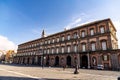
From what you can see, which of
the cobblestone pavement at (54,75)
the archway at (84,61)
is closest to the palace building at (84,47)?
the archway at (84,61)

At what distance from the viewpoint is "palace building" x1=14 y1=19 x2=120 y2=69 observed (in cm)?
3072

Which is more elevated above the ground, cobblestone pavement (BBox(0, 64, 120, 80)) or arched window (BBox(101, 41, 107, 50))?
arched window (BBox(101, 41, 107, 50))

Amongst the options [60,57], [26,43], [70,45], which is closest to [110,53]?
[70,45]

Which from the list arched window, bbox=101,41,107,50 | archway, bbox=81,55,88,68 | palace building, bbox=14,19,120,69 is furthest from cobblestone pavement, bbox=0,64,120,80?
archway, bbox=81,55,88,68

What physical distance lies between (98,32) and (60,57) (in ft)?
53.1

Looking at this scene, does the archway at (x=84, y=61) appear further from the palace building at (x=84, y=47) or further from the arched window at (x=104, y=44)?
the arched window at (x=104, y=44)

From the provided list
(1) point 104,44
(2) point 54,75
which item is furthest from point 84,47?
(2) point 54,75

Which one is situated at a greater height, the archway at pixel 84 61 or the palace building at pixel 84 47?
the palace building at pixel 84 47

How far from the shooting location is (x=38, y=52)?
55.3 metres

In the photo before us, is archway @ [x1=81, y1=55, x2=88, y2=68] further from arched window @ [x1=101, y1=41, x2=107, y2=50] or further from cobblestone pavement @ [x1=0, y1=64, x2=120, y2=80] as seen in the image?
cobblestone pavement @ [x1=0, y1=64, x2=120, y2=80]

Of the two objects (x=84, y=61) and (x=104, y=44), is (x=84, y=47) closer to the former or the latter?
(x=84, y=61)

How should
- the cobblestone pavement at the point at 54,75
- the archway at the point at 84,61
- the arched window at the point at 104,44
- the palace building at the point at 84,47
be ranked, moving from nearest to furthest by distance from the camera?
the cobblestone pavement at the point at 54,75 < the palace building at the point at 84,47 < the arched window at the point at 104,44 < the archway at the point at 84,61

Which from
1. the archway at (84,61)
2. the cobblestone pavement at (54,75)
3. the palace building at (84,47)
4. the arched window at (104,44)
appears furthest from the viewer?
the archway at (84,61)

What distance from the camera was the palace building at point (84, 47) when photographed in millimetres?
30719
